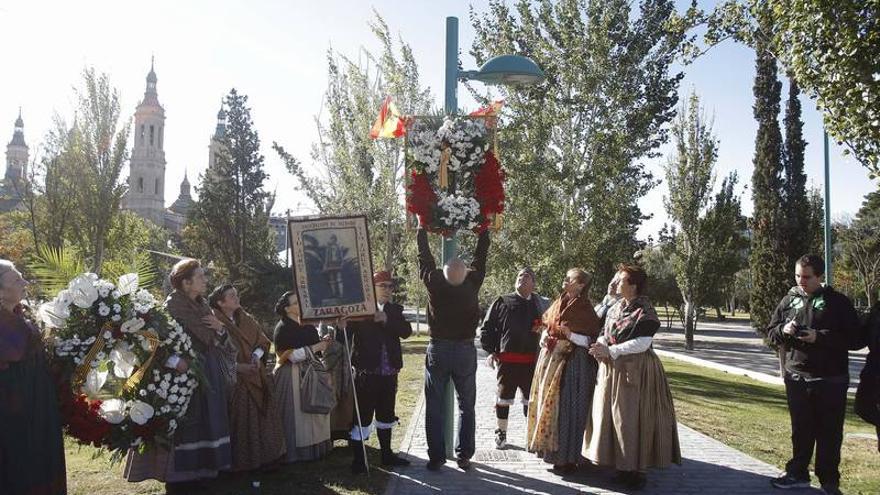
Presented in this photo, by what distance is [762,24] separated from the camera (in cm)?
974

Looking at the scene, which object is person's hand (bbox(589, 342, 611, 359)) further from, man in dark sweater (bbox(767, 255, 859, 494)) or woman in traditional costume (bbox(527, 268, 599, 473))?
man in dark sweater (bbox(767, 255, 859, 494))

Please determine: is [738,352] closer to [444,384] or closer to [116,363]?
[444,384]

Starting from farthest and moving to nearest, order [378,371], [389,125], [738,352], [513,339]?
[738,352]
[513,339]
[389,125]
[378,371]

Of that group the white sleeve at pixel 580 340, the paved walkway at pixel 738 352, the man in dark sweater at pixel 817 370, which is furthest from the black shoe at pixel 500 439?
the paved walkway at pixel 738 352

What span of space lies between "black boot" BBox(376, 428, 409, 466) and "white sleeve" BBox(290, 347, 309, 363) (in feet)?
3.72

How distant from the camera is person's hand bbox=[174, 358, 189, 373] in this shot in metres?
5.76

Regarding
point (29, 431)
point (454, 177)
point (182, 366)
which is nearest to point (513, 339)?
point (454, 177)

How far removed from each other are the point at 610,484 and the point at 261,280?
54.9 feet

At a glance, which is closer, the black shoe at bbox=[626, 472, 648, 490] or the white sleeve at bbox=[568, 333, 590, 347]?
the black shoe at bbox=[626, 472, 648, 490]

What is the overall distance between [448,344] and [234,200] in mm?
30571

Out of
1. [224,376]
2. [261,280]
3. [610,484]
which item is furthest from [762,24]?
[261,280]

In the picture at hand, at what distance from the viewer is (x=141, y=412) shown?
5504 millimetres

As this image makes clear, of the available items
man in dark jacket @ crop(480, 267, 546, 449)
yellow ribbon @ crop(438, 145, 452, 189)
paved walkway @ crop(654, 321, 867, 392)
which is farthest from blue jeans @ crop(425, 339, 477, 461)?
paved walkway @ crop(654, 321, 867, 392)

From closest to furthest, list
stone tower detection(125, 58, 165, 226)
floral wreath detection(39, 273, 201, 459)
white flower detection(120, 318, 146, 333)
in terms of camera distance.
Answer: floral wreath detection(39, 273, 201, 459) → white flower detection(120, 318, 146, 333) → stone tower detection(125, 58, 165, 226)
